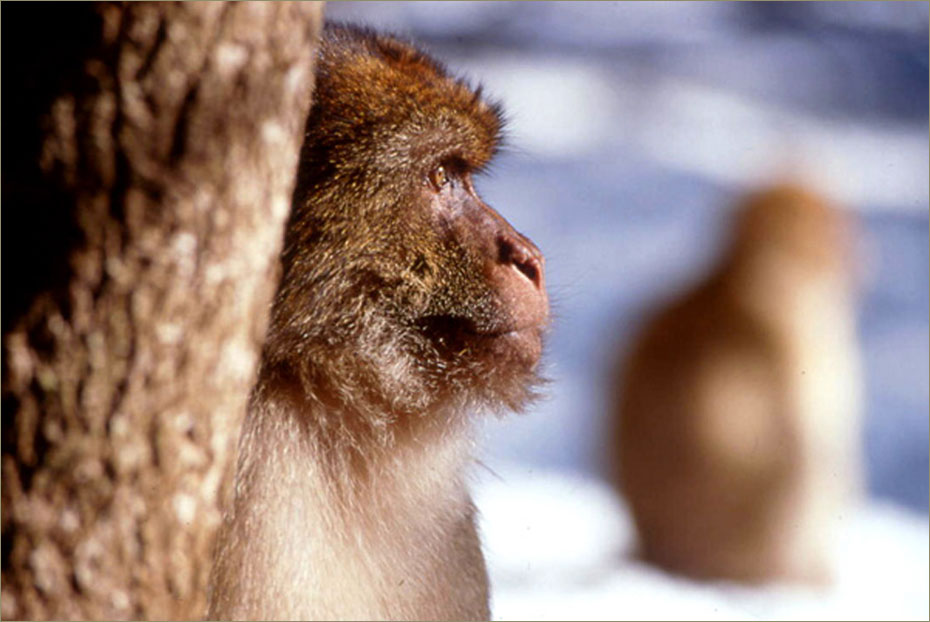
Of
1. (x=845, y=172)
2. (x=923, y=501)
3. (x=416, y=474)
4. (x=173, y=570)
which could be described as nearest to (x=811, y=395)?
(x=923, y=501)

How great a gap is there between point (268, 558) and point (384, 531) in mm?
328

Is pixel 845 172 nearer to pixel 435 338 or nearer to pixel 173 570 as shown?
pixel 435 338

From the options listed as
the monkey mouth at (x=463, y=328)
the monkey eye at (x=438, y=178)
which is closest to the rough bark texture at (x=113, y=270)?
the monkey mouth at (x=463, y=328)

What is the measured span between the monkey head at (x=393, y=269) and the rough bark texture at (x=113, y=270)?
826mm

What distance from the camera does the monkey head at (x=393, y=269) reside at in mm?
2344

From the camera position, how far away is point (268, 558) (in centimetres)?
214

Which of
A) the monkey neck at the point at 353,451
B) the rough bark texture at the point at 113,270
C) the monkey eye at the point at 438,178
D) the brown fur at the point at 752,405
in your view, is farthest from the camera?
the brown fur at the point at 752,405

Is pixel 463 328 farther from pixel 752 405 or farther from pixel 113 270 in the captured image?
pixel 752 405

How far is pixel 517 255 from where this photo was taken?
2.48 metres

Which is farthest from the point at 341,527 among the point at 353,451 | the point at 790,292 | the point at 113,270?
the point at 790,292

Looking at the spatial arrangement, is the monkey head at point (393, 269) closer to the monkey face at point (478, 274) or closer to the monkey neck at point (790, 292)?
the monkey face at point (478, 274)

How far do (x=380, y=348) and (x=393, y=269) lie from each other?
16 cm

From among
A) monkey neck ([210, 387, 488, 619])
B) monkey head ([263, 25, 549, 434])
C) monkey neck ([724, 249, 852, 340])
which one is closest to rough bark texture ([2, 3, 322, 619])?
monkey neck ([210, 387, 488, 619])

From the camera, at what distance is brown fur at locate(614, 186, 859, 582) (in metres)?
5.88
